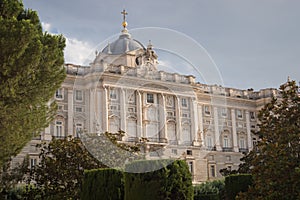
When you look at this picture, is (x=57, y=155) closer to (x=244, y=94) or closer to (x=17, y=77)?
(x=17, y=77)

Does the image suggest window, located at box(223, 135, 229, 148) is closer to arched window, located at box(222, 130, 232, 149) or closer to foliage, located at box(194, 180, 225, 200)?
arched window, located at box(222, 130, 232, 149)

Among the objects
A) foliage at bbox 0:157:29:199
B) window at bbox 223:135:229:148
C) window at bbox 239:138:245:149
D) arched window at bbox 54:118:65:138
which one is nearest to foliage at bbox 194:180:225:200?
foliage at bbox 0:157:29:199

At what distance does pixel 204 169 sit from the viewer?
46000mm

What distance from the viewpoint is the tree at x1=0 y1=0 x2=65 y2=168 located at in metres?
13.8

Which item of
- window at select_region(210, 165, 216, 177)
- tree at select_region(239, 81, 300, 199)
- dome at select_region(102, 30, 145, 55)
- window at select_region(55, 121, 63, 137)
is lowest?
window at select_region(210, 165, 216, 177)

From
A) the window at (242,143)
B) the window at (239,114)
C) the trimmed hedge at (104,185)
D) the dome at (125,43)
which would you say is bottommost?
the trimmed hedge at (104,185)

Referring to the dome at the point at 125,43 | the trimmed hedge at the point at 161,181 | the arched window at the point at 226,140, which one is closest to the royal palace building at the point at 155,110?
the dome at the point at 125,43

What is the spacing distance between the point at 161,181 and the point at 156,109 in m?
20.8

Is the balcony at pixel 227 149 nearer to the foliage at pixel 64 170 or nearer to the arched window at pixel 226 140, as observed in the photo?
the arched window at pixel 226 140

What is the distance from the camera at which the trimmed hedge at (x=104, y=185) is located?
1673 cm

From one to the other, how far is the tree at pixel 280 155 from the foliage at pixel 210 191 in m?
16.5

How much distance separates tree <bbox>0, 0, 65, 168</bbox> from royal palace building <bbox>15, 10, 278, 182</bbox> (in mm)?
1187

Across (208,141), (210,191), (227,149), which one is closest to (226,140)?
(227,149)

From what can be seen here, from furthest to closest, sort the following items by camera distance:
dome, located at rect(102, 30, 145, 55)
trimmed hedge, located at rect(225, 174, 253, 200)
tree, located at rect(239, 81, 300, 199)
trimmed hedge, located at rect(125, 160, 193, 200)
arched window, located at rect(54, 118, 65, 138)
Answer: arched window, located at rect(54, 118, 65, 138) → trimmed hedge, located at rect(225, 174, 253, 200) → trimmed hedge, located at rect(125, 160, 193, 200) → dome, located at rect(102, 30, 145, 55) → tree, located at rect(239, 81, 300, 199)
